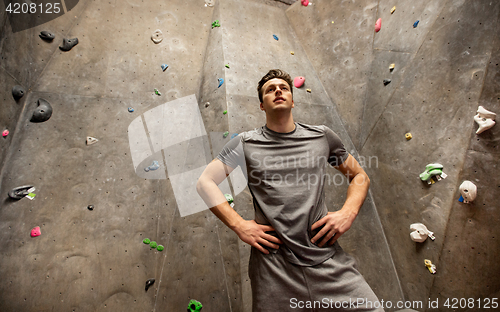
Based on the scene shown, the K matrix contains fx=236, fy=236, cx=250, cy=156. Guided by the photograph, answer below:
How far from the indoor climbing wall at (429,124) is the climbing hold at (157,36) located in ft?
7.58

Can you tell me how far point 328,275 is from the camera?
4.37ft

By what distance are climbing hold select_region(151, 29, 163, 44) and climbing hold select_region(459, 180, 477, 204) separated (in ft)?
11.3

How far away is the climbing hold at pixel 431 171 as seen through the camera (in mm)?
2111

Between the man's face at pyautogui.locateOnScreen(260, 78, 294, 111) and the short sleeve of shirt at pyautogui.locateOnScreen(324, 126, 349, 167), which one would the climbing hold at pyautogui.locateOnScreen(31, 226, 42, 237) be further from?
the short sleeve of shirt at pyautogui.locateOnScreen(324, 126, 349, 167)

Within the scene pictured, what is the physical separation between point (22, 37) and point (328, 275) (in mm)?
3329

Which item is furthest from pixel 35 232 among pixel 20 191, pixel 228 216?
pixel 228 216

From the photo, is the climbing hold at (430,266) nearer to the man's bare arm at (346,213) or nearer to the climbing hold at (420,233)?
the climbing hold at (420,233)

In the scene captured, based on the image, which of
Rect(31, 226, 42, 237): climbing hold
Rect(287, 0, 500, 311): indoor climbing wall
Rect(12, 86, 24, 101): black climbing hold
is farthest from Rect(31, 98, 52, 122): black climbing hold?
Rect(287, 0, 500, 311): indoor climbing wall

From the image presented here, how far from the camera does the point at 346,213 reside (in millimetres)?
1460

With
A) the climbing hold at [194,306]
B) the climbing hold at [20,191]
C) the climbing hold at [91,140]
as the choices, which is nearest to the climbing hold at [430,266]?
the climbing hold at [194,306]

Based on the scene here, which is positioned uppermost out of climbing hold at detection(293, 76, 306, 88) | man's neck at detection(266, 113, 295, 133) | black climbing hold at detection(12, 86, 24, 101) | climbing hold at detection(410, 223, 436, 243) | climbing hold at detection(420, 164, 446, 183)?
black climbing hold at detection(12, 86, 24, 101)

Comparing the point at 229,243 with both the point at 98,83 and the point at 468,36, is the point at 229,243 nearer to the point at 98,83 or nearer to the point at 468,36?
the point at 98,83

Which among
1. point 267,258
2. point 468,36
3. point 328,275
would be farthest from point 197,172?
point 468,36

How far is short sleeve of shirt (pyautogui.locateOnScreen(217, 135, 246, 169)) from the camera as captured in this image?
1.54m
